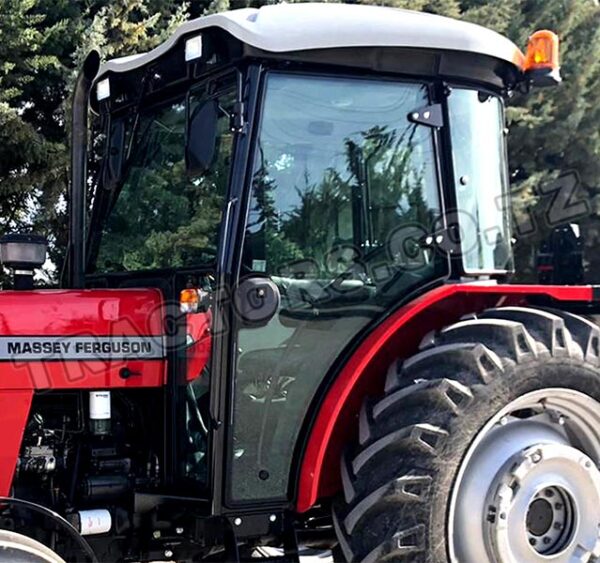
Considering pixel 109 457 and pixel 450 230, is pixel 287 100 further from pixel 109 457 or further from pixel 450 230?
pixel 109 457

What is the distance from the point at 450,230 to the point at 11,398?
6.07 feet

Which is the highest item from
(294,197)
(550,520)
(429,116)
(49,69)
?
(49,69)

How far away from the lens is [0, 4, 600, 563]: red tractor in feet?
9.99

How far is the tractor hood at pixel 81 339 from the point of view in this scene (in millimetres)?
3125

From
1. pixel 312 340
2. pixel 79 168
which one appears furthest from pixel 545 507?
pixel 79 168

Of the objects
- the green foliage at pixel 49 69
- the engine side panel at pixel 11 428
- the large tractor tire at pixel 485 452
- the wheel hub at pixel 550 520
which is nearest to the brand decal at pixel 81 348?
the engine side panel at pixel 11 428

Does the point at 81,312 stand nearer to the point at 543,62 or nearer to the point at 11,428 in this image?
the point at 11,428

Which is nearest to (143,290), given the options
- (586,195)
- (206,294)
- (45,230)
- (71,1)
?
(206,294)

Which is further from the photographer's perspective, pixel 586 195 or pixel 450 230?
pixel 586 195

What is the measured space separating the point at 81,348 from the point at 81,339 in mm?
35

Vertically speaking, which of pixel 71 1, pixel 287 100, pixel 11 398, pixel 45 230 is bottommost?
pixel 11 398

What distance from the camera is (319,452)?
122 inches

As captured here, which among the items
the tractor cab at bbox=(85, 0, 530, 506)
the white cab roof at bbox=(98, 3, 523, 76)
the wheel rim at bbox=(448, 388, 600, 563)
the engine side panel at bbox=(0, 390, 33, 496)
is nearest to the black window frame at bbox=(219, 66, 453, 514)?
the tractor cab at bbox=(85, 0, 530, 506)

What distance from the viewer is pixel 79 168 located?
12.1 feet
